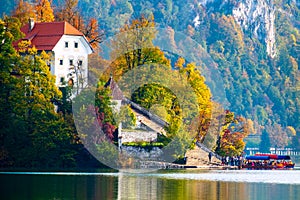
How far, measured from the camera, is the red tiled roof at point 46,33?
104062mm

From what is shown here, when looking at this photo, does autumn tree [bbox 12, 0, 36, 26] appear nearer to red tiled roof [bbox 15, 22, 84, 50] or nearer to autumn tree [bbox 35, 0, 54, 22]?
autumn tree [bbox 35, 0, 54, 22]

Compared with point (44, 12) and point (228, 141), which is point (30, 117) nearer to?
point (228, 141)

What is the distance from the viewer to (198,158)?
103688 mm

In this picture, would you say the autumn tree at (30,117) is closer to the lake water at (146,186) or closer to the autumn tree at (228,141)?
the lake water at (146,186)

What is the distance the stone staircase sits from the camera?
337ft

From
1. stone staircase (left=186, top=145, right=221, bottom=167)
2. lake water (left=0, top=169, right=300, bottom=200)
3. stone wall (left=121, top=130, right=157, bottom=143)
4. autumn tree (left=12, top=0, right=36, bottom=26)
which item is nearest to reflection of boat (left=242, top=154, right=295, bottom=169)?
stone staircase (left=186, top=145, right=221, bottom=167)

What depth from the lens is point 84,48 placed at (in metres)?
108

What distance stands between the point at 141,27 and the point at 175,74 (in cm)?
502

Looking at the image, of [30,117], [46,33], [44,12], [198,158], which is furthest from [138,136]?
[44,12]

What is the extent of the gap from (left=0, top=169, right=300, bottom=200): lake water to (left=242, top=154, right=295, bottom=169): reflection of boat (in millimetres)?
18979

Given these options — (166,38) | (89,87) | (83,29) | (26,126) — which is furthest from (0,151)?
(166,38)

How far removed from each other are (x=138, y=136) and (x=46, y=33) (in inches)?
487

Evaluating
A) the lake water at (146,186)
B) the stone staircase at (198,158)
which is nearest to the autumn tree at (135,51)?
the stone staircase at (198,158)

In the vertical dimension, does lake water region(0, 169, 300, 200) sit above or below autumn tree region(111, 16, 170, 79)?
below
